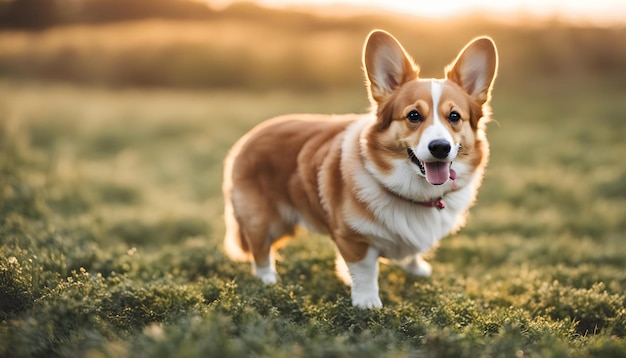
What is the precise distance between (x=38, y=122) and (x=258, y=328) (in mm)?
10024

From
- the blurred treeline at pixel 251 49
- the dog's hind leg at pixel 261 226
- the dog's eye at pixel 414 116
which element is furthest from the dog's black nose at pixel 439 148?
the blurred treeline at pixel 251 49

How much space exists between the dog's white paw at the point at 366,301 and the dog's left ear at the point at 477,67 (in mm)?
1599

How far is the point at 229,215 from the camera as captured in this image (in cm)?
458

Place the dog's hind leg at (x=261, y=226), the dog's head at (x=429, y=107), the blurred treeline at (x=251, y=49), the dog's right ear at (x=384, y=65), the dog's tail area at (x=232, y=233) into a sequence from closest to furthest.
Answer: the dog's head at (x=429, y=107) < the dog's right ear at (x=384, y=65) < the dog's hind leg at (x=261, y=226) < the dog's tail area at (x=232, y=233) < the blurred treeline at (x=251, y=49)

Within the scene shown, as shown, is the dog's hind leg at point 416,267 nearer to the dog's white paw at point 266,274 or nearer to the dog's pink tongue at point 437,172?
the dog's white paw at point 266,274

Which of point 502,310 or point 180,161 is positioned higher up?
point 502,310

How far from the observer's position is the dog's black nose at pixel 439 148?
3178 mm

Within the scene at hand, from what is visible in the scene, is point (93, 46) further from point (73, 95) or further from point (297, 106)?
point (297, 106)

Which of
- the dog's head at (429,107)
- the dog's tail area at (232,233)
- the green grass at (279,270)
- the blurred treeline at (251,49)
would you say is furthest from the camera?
the blurred treeline at (251,49)

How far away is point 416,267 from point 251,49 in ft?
47.8

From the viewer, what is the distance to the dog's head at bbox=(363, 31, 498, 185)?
11.0 feet

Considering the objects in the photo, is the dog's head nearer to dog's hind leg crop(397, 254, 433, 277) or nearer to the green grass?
the green grass

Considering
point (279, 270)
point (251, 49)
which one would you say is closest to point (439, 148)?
point (279, 270)

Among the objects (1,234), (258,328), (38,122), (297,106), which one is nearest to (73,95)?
(38,122)
